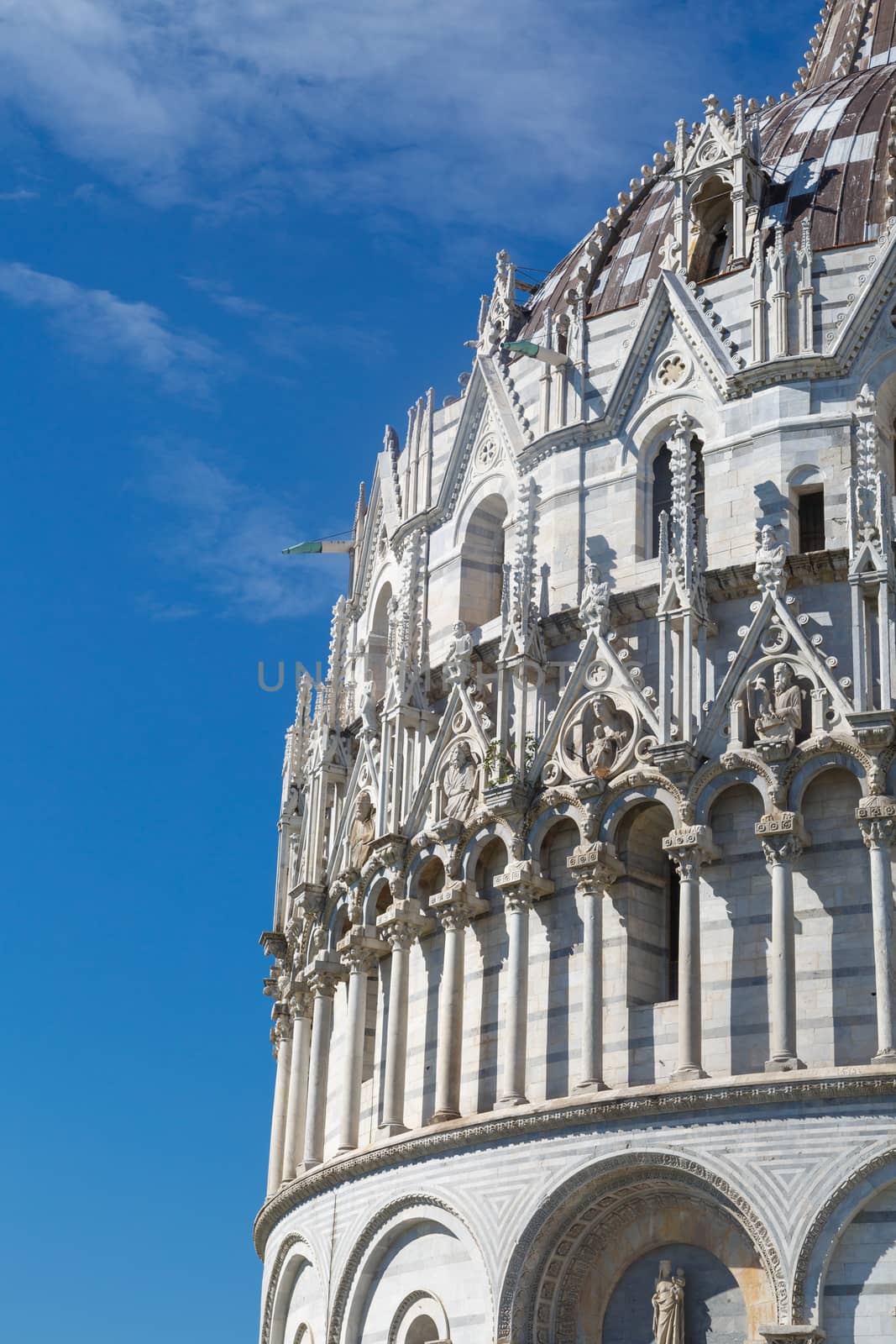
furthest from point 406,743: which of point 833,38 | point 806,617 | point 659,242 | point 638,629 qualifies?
point 833,38

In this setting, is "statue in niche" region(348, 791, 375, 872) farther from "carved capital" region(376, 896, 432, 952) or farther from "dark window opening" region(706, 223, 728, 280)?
"dark window opening" region(706, 223, 728, 280)

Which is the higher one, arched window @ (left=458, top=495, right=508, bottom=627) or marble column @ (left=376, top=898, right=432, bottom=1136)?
arched window @ (left=458, top=495, right=508, bottom=627)

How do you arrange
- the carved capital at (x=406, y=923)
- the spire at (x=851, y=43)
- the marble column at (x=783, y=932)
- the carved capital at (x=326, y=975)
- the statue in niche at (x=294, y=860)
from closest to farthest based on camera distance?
the marble column at (x=783, y=932)
the carved capital at (x=406, y=923)
the carved capital at (x=326, y=975)
the statue in niche at (x=294, y=860)
the spire at (x=851, y=43)

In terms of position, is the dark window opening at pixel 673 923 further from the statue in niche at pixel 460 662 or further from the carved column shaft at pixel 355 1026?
the carved column shaft at pixel 355 1026

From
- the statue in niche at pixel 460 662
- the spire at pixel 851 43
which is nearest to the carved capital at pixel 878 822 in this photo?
the statue in niche at pixel 460 662

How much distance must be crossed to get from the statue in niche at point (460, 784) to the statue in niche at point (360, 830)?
256cm

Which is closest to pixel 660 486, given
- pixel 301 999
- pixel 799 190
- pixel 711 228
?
pixel 711 228

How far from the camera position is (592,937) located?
93.6 ft

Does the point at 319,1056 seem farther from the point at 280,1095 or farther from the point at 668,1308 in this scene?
Result: the point at 668,1308

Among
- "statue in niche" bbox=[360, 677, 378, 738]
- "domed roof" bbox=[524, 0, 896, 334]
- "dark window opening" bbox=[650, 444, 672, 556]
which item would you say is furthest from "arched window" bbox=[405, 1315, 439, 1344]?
"domed roof" bbox=[524, 0, 896, 334]

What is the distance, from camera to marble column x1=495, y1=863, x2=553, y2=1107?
93.9 ft

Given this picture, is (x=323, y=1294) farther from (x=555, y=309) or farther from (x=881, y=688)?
(x=555, y=309)

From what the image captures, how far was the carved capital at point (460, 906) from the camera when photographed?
100 ft

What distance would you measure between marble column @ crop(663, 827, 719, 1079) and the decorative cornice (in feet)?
1.53
